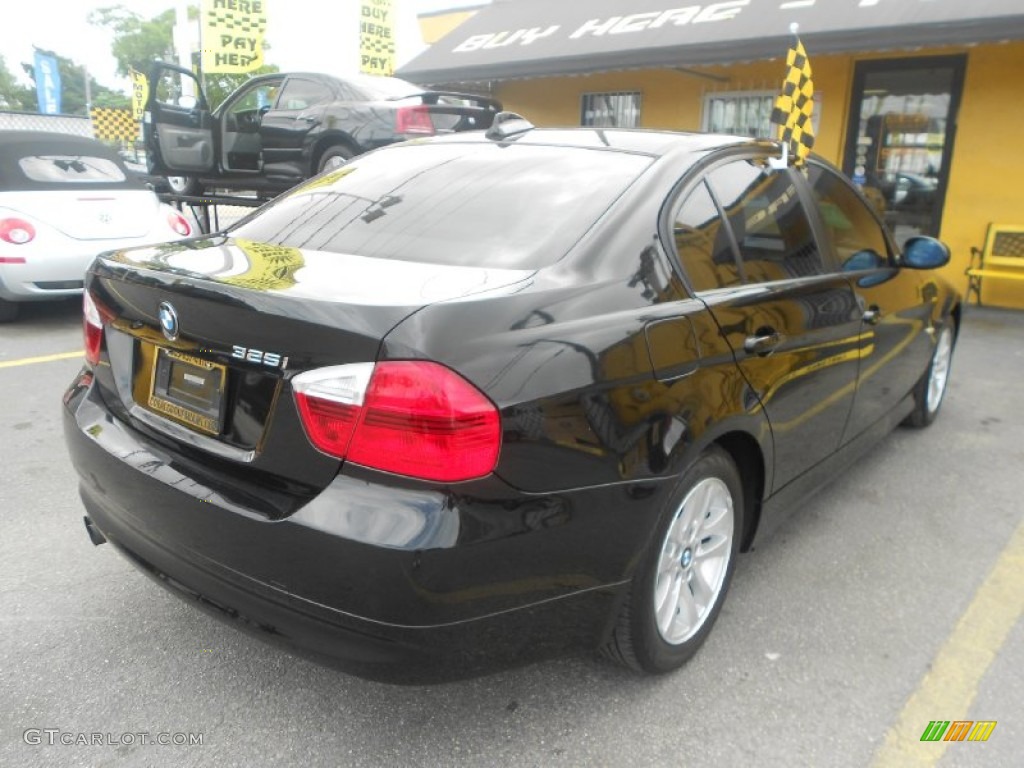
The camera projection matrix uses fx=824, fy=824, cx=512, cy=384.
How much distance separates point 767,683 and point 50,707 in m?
2.05

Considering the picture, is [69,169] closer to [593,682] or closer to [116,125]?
[593,682]

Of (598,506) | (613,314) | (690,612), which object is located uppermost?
(613,314)

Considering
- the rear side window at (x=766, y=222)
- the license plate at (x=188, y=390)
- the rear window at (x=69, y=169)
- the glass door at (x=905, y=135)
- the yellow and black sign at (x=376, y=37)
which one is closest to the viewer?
the license plate at (x=188, y=390)

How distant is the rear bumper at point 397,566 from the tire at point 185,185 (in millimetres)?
9138

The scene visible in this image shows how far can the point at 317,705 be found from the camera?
2.32 metres

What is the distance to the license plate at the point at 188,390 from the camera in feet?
6.62

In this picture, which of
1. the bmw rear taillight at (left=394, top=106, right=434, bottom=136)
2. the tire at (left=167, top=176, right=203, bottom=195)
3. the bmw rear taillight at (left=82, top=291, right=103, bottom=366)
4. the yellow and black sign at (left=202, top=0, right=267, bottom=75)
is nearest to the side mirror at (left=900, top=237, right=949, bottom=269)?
the bmw rear taillight at (left=82, top=291, right=103, bottom=366)

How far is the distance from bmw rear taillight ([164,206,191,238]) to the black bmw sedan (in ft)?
16.2

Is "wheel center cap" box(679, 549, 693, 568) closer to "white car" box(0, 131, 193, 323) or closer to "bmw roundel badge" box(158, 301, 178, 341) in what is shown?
"bmw roundel badge" box(158, 301, 178, 341)

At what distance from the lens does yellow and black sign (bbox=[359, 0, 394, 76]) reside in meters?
16.2

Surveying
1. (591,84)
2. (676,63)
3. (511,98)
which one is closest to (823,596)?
(676,63)

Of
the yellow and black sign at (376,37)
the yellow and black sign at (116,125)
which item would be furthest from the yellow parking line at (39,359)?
the yellow and black sign at (116,125)

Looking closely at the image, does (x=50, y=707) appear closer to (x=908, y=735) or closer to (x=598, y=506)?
(x=598, y=506)

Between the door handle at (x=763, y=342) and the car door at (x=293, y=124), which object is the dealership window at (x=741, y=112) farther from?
the door handle at (x=763, y=342)
